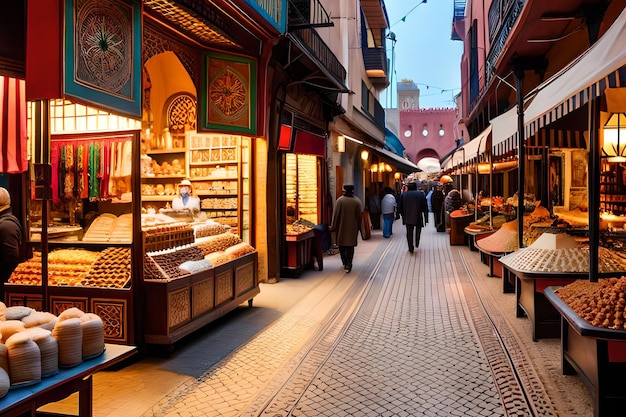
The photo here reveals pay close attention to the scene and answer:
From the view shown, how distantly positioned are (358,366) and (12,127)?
14.9ft

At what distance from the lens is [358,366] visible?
5.55m

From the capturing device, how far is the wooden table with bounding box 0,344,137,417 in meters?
2.93

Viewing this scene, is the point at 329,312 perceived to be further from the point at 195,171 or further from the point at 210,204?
the point at 195,171

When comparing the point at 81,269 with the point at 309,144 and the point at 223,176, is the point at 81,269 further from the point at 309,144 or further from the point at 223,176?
the point at 309,144

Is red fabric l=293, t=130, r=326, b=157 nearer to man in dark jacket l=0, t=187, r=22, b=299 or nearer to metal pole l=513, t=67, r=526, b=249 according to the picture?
metal pole l=513, t=67, r=526, b=249

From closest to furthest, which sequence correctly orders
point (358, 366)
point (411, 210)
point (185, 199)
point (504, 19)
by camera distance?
point (358, 366) → point (185, 199) → point (504, 19) → point (411, 210)

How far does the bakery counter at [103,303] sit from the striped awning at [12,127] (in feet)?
4.44

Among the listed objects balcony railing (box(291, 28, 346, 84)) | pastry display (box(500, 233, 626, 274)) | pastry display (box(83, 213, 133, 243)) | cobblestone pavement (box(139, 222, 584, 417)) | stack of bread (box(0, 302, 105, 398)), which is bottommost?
cobblestone pavement (box(139, 222, 584, 417))

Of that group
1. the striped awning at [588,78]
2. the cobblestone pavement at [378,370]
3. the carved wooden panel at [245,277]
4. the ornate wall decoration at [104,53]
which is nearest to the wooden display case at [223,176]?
the carved wooden panel at [245,277]

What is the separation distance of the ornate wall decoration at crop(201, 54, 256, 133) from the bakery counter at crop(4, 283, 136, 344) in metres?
3.62

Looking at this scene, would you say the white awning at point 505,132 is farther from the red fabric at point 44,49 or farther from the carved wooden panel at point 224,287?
the red fabric at point 44,49

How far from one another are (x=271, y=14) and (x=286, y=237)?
4.48 metres

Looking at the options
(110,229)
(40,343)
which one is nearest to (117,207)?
(110,229)

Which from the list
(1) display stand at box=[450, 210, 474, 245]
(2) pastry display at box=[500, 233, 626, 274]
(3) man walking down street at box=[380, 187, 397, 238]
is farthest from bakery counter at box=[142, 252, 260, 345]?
(3) man walking down street at box=[380, 187, 397, 238]
